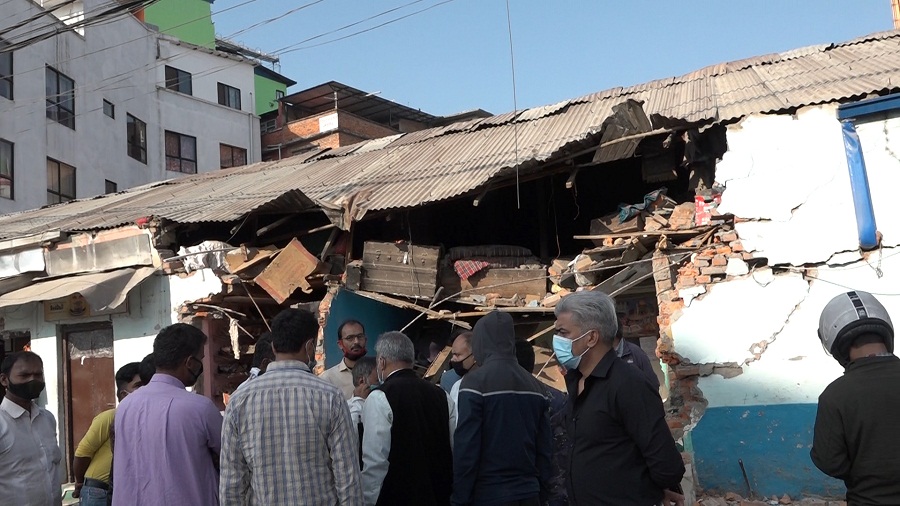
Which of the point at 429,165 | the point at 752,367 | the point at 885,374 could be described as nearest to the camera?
the point at 885,374

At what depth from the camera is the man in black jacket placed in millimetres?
2535

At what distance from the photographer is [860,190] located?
21.3ft

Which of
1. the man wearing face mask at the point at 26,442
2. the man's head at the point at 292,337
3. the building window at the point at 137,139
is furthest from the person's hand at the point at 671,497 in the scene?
the building window at the point at 137,139

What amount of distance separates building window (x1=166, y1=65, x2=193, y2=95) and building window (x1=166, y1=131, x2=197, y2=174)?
1988 mm

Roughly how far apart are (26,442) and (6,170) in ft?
65.5

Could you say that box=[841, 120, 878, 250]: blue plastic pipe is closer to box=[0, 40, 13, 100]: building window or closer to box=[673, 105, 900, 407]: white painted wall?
box=[673, 105, 900, 407]: white painted wall

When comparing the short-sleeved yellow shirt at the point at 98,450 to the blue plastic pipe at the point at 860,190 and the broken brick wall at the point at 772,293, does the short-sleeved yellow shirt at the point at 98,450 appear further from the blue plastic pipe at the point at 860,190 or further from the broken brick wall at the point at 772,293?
the blue plastic pipe at the point at 860,190

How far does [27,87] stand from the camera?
21.9 m

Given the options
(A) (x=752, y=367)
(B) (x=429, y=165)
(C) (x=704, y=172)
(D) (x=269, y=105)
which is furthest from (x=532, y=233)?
(D) (x=269, y=105)

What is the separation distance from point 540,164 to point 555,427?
4192mm

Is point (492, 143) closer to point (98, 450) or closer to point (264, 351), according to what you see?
point (264, 351)

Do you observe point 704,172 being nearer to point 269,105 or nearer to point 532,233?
point 532,233

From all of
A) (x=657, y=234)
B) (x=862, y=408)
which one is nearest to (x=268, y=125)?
(x=657, y=234)

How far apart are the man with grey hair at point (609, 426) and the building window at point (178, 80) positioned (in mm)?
29965
